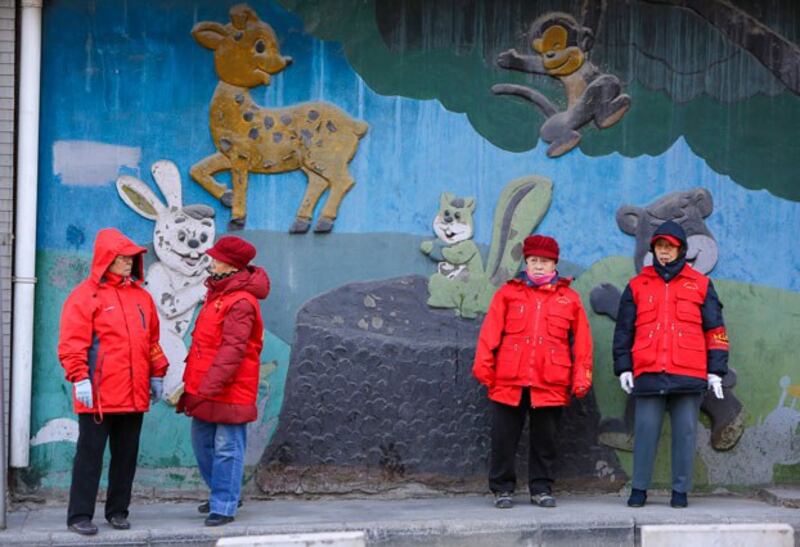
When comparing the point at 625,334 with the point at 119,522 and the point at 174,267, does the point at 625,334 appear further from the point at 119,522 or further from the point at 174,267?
the point at 119,522

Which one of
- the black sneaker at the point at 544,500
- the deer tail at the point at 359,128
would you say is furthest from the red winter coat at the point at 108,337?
the black sneaker at the point at 544,500

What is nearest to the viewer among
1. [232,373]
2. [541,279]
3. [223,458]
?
[232,373]

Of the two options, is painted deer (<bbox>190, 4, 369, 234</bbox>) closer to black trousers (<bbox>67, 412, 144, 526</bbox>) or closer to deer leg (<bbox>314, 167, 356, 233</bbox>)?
deer leg (<bbox>314, 167, 356, 233</bbox>)

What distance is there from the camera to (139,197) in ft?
27.8

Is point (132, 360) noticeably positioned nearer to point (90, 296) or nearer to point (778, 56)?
point (90, 296)

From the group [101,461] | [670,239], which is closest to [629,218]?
[670,239]

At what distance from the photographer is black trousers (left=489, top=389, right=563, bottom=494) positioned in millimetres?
8297

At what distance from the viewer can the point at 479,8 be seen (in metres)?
8.88

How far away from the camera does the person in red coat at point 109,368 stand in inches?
285

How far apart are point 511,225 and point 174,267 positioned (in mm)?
2241

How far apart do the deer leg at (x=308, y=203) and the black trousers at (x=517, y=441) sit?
1697mm

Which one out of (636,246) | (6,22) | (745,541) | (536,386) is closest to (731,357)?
(636,246)

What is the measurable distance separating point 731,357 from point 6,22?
17.2 ft

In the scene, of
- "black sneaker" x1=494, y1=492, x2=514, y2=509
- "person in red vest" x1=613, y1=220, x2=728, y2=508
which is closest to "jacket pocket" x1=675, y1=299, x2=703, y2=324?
"person in red vest" x1=613, y1=220, x2=728, y2=508
